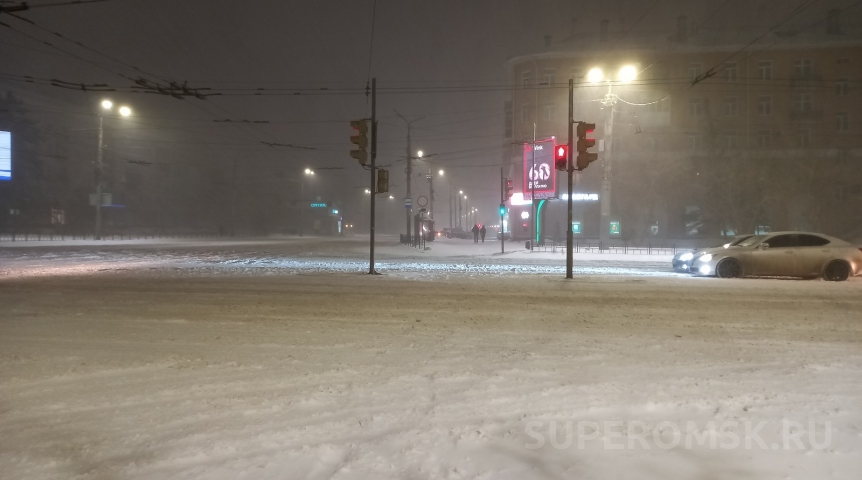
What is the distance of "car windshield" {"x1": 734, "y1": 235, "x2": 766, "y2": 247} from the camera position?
55.5 feet

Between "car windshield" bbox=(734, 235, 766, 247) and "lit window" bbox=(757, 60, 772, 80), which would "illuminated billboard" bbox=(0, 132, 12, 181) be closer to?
"car windshield" bbox=(734, 235, 766, 247)

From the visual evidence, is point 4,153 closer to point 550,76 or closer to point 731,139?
point 550,76

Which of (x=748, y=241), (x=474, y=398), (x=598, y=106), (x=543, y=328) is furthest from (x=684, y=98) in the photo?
(x=474, y=398)

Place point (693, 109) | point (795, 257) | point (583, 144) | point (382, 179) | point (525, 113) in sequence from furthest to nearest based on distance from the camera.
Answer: point (525, 113), point (693, 109), point (382, 179), point (795, 257), point (583, 144)

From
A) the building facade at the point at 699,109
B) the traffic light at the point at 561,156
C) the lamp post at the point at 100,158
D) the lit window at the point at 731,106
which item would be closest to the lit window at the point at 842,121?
the building facade at the point at 699,109

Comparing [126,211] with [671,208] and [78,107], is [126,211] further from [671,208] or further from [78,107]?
[671,208]

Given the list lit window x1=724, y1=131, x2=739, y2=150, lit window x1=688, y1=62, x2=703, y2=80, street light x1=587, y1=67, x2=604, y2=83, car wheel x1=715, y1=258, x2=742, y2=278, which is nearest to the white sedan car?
car wheel x1=715, y1=258, x2=742, y2=278

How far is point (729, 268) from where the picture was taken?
55.9 ft

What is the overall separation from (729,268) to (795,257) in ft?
5.60

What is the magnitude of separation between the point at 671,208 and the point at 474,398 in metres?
55.5

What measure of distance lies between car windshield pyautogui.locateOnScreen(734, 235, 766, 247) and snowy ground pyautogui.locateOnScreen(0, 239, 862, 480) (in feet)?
20.3

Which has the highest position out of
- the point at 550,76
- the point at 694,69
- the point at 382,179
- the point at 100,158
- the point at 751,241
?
the point at 550,76

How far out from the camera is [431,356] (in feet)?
22.3

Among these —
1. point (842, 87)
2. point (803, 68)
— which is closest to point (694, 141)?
point (803, 68)
